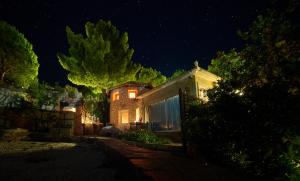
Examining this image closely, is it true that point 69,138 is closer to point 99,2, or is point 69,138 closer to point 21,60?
point 21,60

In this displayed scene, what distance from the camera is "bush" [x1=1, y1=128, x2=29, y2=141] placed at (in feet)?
42.8

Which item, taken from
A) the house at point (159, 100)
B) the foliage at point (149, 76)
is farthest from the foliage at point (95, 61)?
the house at point (159, 100)


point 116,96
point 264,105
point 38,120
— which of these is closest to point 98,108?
point 116,96

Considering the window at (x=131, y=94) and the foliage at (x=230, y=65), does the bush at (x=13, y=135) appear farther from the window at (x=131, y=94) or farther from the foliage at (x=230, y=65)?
the foliage at (x=230, y=65)

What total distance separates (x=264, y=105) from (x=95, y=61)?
28.4 m

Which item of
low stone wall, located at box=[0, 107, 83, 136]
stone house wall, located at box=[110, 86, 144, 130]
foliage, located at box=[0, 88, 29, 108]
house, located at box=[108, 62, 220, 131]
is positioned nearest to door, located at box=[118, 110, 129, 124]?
house, located at box=[108, 62, 220, 131]

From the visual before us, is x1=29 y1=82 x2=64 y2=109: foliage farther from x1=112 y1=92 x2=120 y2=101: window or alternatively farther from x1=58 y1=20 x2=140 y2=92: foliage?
x1=58 y1=20 x2=140 y2=92: foliage

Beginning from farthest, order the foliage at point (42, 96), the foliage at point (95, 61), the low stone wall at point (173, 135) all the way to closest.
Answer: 1. the foliage at point (95, 61)
2. the foliage at point (42, 96)
3. the low stone wall at point (173, 135)

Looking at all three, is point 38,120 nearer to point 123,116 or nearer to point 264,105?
point 123,116

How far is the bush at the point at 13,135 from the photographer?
513 inches

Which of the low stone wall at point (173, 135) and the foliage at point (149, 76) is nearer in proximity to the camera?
the low stone wall at point (173, 135)

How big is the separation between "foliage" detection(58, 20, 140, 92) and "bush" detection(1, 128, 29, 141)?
16.4m

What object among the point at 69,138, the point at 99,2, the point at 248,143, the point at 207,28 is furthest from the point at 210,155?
the point at 99,2

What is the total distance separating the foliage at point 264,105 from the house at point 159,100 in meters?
2.70
